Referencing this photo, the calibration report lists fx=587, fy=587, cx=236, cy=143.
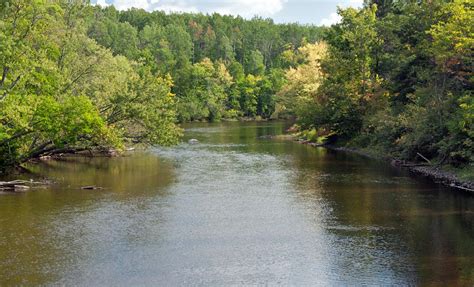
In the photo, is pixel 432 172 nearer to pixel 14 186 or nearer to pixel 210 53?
pixel 14 186

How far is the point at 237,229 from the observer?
92.2 feet

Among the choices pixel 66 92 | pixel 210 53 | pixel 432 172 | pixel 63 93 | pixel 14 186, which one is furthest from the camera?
pixel 210 53

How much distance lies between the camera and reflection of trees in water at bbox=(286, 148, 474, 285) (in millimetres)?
22750

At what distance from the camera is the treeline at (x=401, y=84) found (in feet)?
142

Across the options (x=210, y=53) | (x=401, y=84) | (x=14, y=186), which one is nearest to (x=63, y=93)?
(x=14, y=186)

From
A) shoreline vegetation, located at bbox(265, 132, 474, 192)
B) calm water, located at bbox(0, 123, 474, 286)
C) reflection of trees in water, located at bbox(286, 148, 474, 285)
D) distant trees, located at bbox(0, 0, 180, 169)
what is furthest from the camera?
shoreline vegetation, located at bbox(265, 132, 474, 192)

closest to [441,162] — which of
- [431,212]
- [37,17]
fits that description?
[431,212]

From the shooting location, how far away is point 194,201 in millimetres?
34656

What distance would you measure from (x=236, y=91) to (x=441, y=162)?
9270 centimetres

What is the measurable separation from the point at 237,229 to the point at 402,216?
29.7 feet

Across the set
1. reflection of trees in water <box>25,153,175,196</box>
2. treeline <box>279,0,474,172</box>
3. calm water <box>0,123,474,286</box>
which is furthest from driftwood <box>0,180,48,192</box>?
treeline <box>279,0,474,172</box>

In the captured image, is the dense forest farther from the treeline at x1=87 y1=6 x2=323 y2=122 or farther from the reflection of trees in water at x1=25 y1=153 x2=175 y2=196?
the treeline at x1=87 y1=6 x2=323 y2=122

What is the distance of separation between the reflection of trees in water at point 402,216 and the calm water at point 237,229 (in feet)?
0.24

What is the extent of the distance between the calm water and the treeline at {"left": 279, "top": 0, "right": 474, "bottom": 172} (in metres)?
4.08
